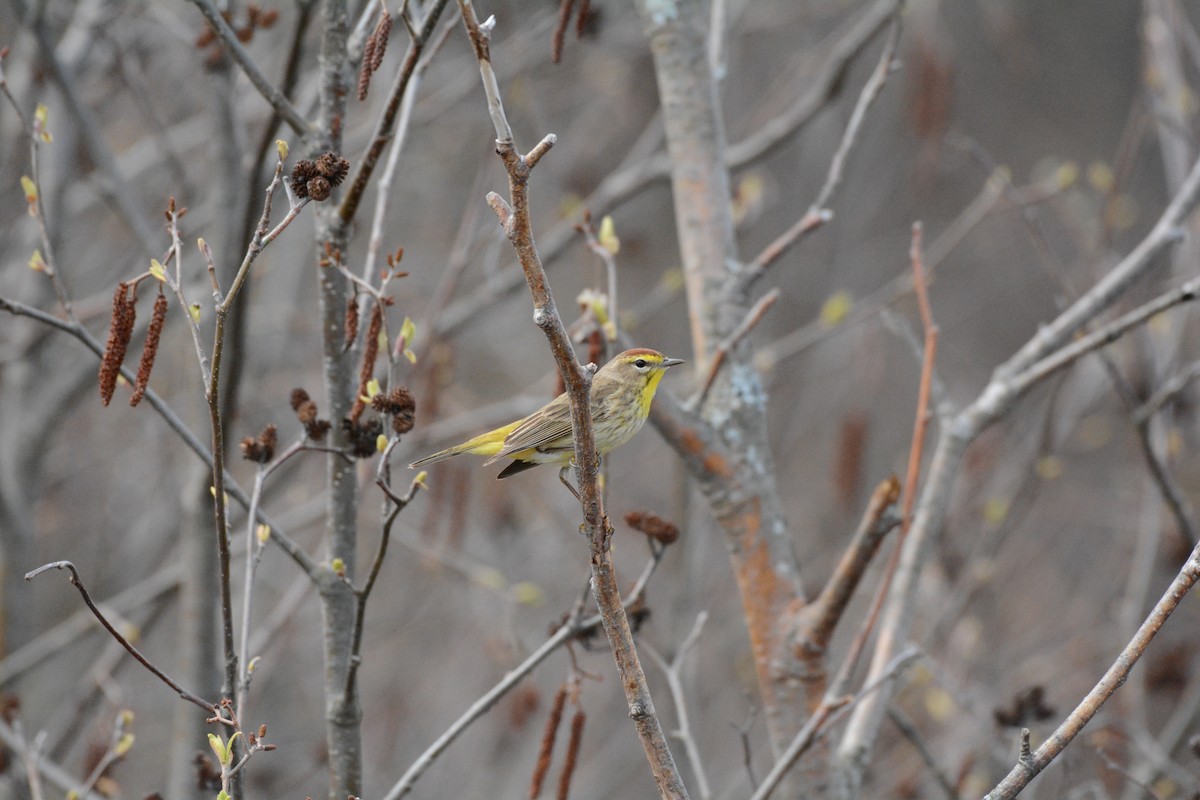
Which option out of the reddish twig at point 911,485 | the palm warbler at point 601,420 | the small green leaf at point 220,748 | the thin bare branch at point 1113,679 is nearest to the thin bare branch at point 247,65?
the palm warbler at point 601,420

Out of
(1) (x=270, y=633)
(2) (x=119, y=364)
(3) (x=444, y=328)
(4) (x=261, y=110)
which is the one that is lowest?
(2) (x=119, y=364)

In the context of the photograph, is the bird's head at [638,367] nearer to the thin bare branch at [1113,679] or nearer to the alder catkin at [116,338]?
the alder catkin at [116,338]

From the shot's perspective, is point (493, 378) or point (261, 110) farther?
point (493, 378)

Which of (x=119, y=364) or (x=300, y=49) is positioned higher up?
(x=300, y=49)

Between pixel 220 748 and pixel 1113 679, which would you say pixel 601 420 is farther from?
pixel 1113 679

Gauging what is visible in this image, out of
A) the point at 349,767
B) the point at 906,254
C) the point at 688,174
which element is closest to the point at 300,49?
the point at 688,174

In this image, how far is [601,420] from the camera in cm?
380

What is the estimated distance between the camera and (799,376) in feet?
30.8

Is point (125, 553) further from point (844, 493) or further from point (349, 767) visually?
point (349, 767)

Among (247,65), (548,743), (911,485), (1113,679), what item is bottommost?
(1113,679)

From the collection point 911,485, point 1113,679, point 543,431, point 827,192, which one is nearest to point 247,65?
point 543,431

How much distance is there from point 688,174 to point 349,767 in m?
2.17

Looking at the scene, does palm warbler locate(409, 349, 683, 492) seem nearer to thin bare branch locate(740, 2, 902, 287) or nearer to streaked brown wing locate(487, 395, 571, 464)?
streaked brown wing locate(487, 395, 571, 464)

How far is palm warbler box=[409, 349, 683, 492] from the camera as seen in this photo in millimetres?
3705
